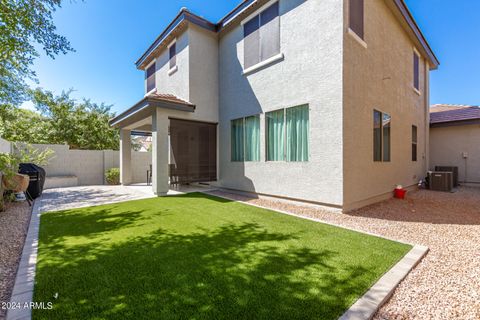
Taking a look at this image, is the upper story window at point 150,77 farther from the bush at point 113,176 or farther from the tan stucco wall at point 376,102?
the tan stucco wall at point 376,102

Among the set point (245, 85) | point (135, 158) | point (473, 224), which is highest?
point (245, 85)

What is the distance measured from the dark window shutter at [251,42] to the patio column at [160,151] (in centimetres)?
420

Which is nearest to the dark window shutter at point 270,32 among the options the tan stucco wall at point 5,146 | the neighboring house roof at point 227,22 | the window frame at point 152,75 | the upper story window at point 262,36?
the upper story window at point 262,36

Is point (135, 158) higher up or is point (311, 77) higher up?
point (311, 77)

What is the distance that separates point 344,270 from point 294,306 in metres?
1.18

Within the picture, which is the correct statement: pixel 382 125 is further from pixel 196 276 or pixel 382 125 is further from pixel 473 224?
pixel 196 276

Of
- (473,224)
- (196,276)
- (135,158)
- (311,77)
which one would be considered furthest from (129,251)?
(135,158)

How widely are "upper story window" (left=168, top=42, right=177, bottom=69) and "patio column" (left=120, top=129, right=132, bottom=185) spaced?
4847mm

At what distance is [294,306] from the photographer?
7.26 feet

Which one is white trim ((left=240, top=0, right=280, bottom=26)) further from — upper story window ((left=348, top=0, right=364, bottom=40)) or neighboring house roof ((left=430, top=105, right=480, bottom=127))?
neighboring house roof ((left=430, top=105, right=480, bottom=127))

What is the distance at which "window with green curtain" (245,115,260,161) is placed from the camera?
27.7 ft

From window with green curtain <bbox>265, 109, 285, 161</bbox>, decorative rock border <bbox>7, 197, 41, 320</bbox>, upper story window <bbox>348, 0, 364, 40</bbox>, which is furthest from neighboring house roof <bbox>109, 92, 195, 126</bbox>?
upper story window <bbox>348, 0, 364, 40</bbox>

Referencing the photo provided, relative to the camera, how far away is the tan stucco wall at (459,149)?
39.4ft

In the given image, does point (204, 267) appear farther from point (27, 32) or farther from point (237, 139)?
point (27, 32)
